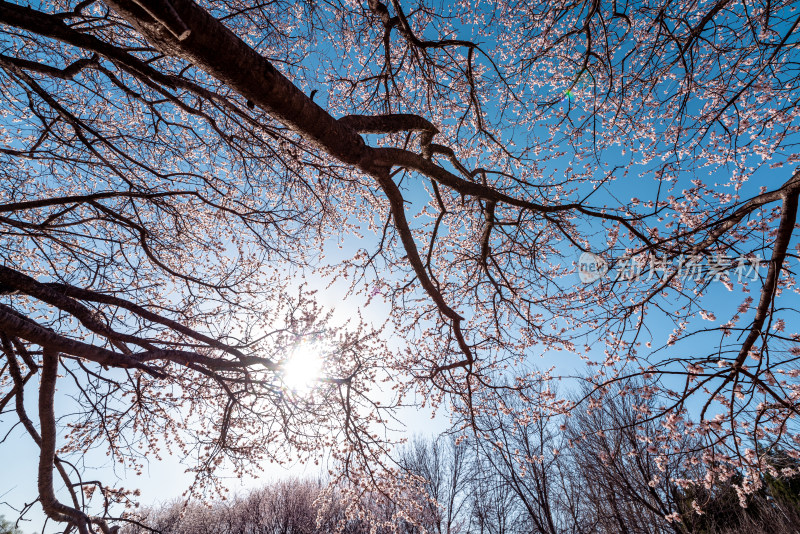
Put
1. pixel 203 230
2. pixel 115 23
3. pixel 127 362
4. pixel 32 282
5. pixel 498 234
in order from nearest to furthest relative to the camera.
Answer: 1. pixel 127 362
2. pixel 32 282
3. pixel 115 23
4. pixel 498 234
5. pixel 203 230

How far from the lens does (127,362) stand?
2.71 meters

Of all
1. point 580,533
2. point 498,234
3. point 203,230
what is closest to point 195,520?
point 580,533

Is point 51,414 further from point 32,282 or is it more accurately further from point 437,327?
point 437,327

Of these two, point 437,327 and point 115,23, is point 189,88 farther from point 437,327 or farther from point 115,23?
point 437,327

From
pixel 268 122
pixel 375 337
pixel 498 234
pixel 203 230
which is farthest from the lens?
pixel 375 337

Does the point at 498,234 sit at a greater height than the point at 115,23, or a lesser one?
lesser

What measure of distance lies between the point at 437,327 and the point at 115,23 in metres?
5.87

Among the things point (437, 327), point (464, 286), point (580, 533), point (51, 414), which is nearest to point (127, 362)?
point (51, 414)

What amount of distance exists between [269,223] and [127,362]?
2.62 m

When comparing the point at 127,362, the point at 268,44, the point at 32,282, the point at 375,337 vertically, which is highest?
the point at 268,44

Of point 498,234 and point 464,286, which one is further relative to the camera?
point 464,286

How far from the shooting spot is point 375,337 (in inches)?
286

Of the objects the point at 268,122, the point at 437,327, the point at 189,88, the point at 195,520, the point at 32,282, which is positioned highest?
the point at 268,122

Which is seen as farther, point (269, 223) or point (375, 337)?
point (375, 337)
